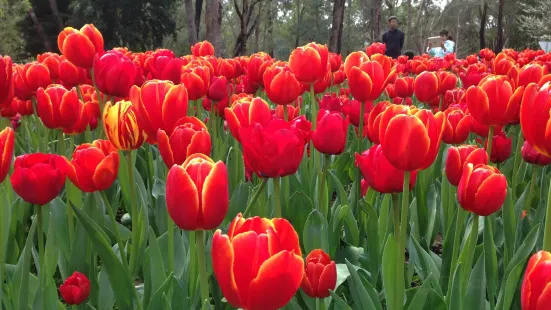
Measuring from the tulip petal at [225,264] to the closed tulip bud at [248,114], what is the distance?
2.62ft

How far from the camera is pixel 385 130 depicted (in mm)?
1194

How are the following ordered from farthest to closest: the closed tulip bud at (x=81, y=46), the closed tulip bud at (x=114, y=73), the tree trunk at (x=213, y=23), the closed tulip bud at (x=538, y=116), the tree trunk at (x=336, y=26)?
the tree trunk at (x=336, y=26) → the tree trunk at (x=213, y=23) → the closed tulip bud at (x=81, y=46) → the closed tulip bud at (x=114, y=73) → the closed tulip bud at (x=538, y=116)

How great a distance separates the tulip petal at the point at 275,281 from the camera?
0.75 metres

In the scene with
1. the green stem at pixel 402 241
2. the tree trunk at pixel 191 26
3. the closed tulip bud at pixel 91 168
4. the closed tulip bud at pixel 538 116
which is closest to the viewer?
the closed tulip bud at pixel 538 116

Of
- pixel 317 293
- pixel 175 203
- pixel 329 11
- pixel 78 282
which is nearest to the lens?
pixel 175 203

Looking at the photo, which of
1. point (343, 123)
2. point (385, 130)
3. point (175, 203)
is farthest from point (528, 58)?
point (175, 203)

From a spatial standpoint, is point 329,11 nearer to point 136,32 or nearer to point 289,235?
point 136,32

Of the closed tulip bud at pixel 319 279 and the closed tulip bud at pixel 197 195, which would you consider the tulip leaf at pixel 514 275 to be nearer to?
the closed tulip bud at pixel 319 279

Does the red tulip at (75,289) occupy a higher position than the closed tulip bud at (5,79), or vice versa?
the closed tulip bud at (5,79)

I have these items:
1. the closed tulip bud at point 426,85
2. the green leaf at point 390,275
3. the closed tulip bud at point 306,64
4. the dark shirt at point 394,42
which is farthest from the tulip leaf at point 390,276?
the dark shirt at point 394,42

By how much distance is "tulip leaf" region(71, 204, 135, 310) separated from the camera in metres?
1.30

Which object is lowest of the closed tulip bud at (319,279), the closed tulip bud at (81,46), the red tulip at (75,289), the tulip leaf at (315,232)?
the red tulip at (75,289)

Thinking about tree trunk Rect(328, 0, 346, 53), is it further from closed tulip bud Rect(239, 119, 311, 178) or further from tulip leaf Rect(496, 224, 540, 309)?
closed tulip bud Rect(239, 119, 311, 178)

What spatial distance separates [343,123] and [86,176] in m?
0.76
